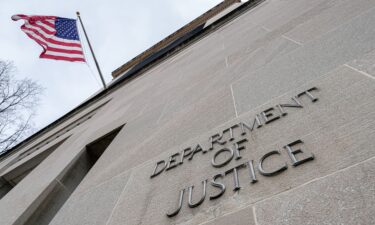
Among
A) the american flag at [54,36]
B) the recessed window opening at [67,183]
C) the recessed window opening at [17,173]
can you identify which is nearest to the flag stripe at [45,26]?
the american flag at [54,36]

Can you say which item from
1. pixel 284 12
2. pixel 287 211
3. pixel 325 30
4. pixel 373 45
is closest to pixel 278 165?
pixel 287 211

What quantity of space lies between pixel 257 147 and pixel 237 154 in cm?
15

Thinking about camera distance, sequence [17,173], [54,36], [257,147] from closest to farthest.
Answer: [257,147] < [17,173] < [54,36]

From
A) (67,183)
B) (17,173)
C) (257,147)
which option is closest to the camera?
(257,147)

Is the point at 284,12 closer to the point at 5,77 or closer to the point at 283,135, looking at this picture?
the point at 283,135

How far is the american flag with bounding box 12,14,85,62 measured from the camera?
1009 cm

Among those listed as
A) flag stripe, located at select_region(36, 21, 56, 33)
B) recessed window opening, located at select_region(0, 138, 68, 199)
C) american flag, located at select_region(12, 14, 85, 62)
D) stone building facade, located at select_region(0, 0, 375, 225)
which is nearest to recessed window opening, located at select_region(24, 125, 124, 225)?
stone building facade, located at select_region(0, 0, 375, 225)

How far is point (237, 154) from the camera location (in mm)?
2457

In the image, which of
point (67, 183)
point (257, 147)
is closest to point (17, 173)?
point (67, 183)

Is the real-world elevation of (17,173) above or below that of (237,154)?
above

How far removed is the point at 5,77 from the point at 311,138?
1734cm

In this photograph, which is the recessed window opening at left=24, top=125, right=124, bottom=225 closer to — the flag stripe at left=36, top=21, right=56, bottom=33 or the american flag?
the american flag

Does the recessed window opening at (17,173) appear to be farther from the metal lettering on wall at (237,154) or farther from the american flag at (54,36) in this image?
the metal lettering on wall at (237,154)

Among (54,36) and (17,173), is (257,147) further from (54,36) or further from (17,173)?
(54,36)
